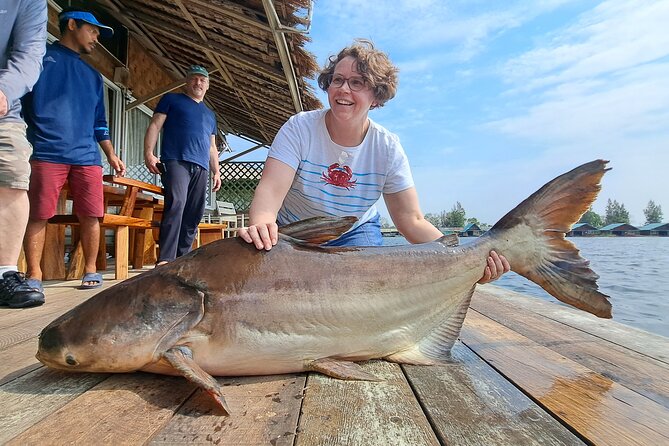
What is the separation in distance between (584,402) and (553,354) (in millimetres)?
533

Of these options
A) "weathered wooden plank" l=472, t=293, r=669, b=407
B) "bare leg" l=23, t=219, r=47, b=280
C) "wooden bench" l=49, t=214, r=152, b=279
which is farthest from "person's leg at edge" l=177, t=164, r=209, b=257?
"weathered wooden plank" l=472, t=293, r=669, b=407

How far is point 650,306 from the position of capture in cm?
469

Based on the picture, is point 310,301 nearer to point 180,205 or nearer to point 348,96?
point 348,96

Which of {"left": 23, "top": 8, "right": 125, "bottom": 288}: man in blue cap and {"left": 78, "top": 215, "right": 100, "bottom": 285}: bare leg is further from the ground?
{"left": 23, "top": 8, "right": 125, "bottom": 288}: man in blue cap

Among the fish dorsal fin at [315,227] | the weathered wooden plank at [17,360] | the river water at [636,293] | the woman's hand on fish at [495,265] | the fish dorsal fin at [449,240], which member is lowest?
the river water at [636,293]

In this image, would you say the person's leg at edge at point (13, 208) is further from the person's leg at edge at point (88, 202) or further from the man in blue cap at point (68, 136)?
the person's leg at edge at point (88, 202)

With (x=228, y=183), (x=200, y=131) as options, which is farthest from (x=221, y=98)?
(x=200, y=131)

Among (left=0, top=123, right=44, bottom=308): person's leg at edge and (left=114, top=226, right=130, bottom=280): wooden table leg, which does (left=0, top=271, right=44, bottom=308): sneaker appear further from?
(left=114, top=226, right=130, bottom=280): wooden table leg

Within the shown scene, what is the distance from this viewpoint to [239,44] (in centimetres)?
611

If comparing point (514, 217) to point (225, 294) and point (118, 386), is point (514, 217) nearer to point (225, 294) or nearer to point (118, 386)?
point (225, 294)

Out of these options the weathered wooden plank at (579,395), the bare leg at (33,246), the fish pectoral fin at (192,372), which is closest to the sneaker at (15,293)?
the bare leg at (33,246)

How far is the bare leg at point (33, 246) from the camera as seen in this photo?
10.4 feet

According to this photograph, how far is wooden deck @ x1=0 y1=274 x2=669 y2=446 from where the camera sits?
1108 millimetres

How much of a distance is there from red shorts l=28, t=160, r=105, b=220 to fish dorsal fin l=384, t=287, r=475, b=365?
2755mm
